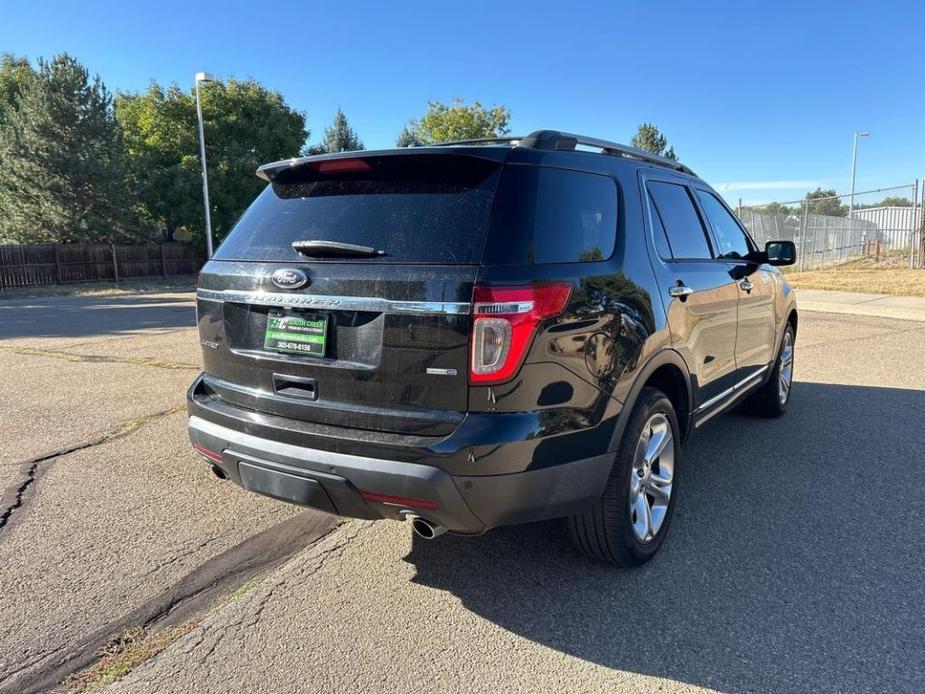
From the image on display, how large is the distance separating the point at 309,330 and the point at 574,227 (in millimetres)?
1164

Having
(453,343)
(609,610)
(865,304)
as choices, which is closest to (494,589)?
(609,610)

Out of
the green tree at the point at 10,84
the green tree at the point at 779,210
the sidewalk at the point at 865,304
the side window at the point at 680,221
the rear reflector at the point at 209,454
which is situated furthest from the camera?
the green tree at the point at 10,84

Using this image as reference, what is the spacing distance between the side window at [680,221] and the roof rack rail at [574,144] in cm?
17

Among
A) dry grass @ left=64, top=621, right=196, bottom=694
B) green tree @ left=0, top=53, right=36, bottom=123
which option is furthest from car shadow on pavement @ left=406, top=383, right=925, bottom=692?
Answer: green tree @ left=0, top=53, right=36, bottom=123

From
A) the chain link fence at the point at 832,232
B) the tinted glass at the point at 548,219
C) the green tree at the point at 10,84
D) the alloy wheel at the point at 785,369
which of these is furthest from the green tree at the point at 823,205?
the green tree at the point at 10,84

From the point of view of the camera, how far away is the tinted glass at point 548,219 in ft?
8.00

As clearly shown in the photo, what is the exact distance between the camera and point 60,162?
27.9 metres

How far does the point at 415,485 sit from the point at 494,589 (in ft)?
2.82

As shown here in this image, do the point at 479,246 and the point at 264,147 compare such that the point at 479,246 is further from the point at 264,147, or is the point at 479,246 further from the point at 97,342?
the point at 264,147

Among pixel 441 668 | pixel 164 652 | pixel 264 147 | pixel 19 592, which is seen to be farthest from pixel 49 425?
pixel 264 147

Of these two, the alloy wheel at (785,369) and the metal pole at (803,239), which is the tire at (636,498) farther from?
the metal pole at (803,239)

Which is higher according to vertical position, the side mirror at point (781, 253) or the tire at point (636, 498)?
the side mirror at point (781, 253)

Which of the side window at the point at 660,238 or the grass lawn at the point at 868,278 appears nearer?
the side window at the point at 660,238

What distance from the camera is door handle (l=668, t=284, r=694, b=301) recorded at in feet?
10.7
